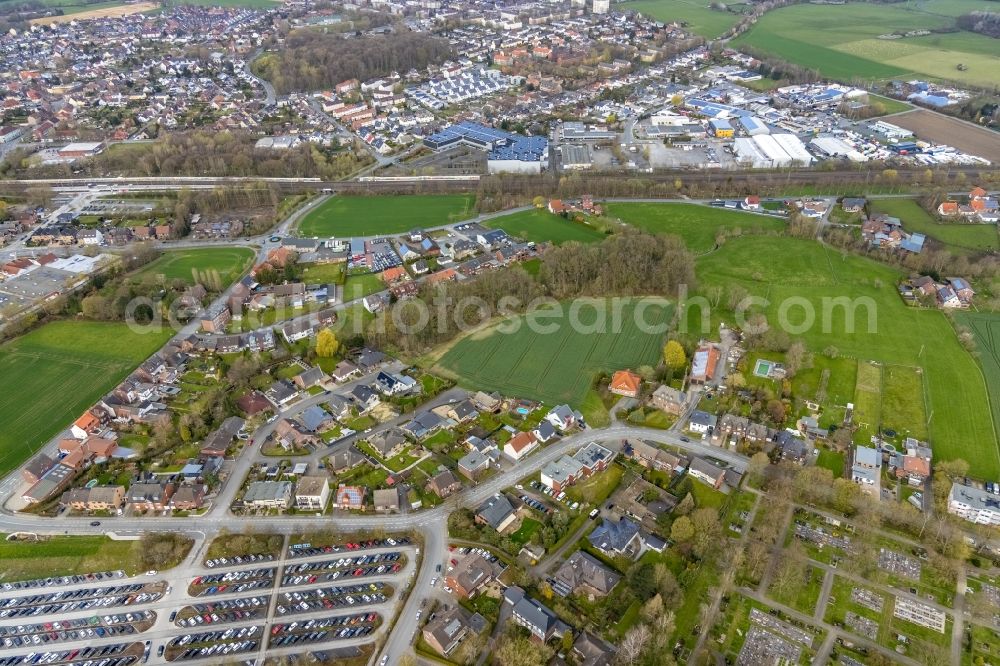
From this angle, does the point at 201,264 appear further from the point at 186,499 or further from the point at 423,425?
the point at 423,425

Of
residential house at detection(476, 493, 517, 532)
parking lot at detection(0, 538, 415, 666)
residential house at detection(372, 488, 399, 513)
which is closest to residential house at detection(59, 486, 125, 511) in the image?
parking lot at detection(0, 538, 415, 666)

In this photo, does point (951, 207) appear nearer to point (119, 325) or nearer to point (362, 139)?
point (362, 139)

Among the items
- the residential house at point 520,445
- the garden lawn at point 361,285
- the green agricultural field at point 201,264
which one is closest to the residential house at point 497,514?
the residential house at point 520,445

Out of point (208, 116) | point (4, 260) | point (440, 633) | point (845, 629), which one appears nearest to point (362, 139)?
point (208, 116)

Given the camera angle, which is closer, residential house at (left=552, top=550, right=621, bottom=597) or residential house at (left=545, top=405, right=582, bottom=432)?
residential house at (left=552, top=550, right=621, bottom=597)

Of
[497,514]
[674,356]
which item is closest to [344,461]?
[497,514]

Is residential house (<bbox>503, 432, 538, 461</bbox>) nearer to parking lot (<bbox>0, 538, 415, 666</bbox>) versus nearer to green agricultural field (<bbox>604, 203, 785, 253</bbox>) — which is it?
parking lot (<bbox>0, 538, 415, 666</bbox>)

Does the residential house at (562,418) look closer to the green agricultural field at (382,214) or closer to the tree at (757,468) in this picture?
the tree at (757,468)
